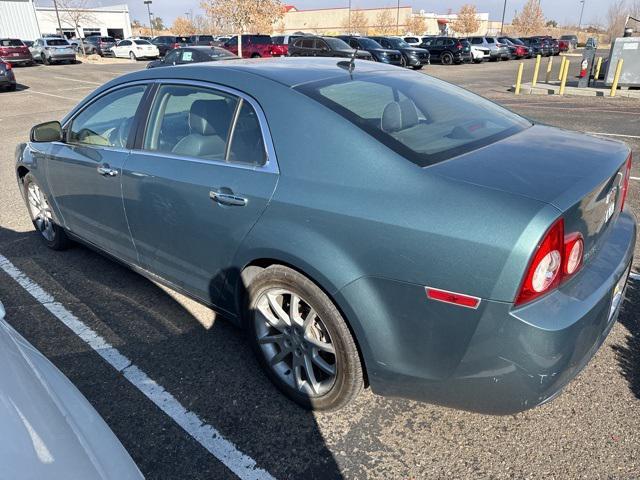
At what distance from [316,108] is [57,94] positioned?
17943 millimetres

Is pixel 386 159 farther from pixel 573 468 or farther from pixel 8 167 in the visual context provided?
pixel 8 167

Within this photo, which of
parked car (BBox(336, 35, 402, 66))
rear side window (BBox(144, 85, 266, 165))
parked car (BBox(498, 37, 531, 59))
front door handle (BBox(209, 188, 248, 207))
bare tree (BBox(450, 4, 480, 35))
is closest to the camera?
front door handle (BBox(209, 188, 248, 207))

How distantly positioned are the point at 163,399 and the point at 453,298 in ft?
5.52

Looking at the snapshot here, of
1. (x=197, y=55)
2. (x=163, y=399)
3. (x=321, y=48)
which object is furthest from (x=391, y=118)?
(x=321, y=48)

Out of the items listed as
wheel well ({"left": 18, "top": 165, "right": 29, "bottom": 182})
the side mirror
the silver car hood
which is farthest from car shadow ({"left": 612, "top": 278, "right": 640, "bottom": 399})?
wheel well ({"left": 18, "top": 165, "right": 29, "bottom": 182})

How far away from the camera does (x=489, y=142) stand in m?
2.51

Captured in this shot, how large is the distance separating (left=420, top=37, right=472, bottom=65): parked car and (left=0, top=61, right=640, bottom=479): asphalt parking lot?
31.1 m

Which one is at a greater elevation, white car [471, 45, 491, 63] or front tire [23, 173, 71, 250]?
front tire [23, 173, 71, 250]

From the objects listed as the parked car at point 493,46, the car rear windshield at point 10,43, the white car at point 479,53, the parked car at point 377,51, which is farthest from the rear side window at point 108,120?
the parked car at point 493,46

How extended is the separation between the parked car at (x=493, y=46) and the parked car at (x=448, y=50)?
3404 millimetres

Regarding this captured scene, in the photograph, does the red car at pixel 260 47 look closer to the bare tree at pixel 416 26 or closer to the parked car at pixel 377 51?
the parked car at pixel 377 51

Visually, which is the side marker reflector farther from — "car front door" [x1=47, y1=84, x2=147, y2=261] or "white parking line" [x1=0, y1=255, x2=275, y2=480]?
"car front door" [x1=47, y1=84, x2=147, y2=261]

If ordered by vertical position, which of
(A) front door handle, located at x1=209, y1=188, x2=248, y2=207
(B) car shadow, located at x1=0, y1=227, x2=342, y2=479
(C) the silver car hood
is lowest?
Result: (B) car shadow, located at x1=0, y1=227, x2=342, y2=479

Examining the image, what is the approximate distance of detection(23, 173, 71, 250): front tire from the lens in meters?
4.31
